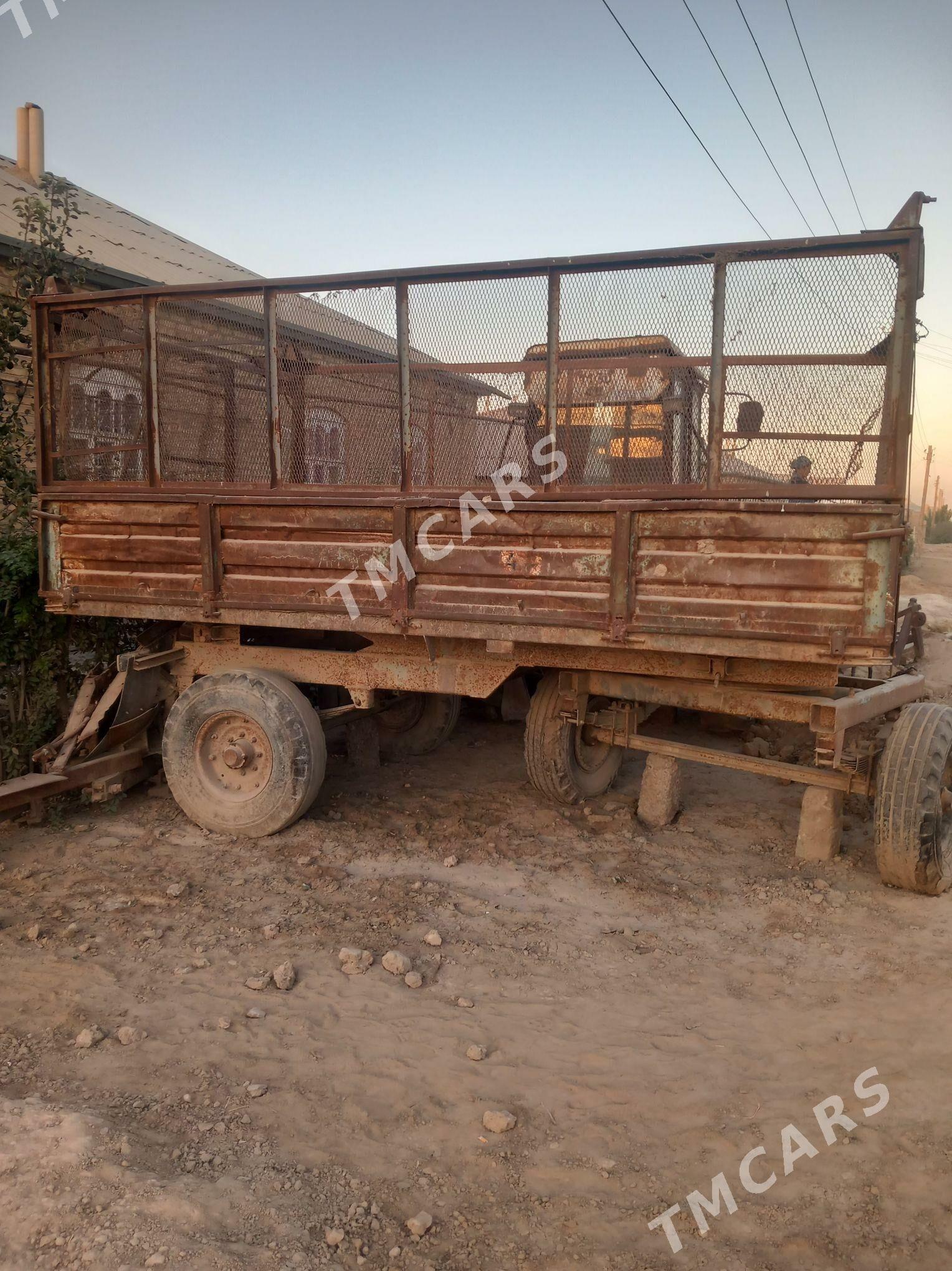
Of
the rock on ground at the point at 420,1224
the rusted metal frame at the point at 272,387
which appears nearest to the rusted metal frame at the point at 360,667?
the rusted metal frame at the point at 272,387

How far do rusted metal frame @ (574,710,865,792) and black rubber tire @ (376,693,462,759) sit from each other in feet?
6.03

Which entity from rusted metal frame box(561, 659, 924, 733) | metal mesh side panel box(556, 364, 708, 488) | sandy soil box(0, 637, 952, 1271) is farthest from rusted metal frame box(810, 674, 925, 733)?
metal mesh side panel box(556, 364, 708, 488)

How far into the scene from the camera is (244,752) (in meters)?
4.96

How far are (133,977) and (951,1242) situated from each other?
9.89ft

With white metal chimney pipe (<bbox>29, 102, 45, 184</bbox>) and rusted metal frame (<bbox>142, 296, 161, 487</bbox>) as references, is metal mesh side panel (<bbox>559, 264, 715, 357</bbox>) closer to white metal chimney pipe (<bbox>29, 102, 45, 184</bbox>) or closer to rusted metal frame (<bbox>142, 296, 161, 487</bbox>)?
rusted metal frame (<bbox>142, 296, 161, 487</bbox>)

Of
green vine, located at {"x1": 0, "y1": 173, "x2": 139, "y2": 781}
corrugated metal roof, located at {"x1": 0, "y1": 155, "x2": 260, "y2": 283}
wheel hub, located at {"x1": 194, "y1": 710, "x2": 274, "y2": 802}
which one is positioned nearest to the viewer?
wheel hub, located at {"x1": 194, "y1": 710, "x2": 274, "y2": 802}

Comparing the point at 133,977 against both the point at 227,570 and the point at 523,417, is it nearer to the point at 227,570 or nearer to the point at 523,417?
the point at 227,570

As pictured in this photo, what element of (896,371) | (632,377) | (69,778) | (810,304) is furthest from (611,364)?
(69,778)

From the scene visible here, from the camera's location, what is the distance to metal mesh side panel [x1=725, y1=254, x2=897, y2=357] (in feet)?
12.0

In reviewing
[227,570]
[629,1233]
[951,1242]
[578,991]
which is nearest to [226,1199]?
[629,1233]

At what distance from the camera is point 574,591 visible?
4156 millimetres
